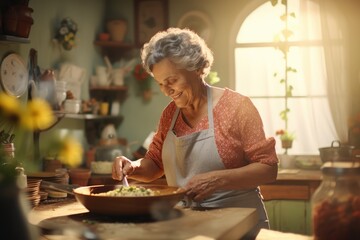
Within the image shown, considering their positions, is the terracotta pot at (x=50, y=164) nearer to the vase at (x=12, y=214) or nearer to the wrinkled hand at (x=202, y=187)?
the wrinkled hand at (x=202, y=187)

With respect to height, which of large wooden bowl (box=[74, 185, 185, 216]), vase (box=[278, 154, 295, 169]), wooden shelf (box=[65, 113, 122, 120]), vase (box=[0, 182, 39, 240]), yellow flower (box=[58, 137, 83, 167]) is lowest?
vase (box=[278, 154, 295, 169])

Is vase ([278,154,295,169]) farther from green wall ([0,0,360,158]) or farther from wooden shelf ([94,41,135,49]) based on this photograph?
wooden shelf ([94,41,135,49])

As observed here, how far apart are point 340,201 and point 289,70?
396 centimetres

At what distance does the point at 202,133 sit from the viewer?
237 centimetres

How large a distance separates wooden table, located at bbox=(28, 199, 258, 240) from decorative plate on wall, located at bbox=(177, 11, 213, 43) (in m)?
3.53

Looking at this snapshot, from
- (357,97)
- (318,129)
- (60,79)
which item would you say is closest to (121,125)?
(60,79)

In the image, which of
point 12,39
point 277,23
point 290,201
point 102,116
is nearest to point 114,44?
point 102,116

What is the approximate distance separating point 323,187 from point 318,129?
13.2 ft

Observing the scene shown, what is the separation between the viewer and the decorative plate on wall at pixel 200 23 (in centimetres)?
525

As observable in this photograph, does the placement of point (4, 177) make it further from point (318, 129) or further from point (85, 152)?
point (318, 129)

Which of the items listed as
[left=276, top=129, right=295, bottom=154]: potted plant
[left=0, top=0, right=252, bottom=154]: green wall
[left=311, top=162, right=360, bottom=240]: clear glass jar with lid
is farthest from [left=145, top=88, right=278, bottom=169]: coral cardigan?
[left=276, top=129, right=295, bottom=154]: potted plant

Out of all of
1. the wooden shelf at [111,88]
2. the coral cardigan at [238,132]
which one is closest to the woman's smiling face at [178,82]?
the coral cardigan at [238,132]

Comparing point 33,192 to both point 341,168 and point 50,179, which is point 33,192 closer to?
point 50,179

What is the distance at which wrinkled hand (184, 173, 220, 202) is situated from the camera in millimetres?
1940
